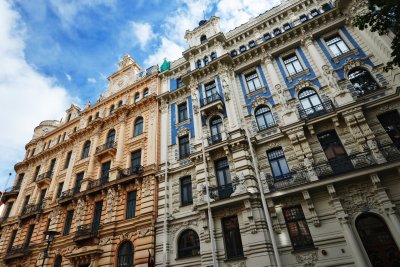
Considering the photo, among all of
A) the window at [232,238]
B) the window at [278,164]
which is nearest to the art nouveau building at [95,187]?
the window at [232,238]

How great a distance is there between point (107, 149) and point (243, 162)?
A: 14665 mm

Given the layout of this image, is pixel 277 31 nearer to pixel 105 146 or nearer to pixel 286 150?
pixel 286 150

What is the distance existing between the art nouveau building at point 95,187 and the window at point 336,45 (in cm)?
1672

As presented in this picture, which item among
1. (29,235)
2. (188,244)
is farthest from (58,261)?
(188,244)

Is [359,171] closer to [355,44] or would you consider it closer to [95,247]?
[355,44]

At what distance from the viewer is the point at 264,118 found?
19.0m

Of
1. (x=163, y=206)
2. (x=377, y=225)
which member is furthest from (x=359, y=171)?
(x=163, y=206)

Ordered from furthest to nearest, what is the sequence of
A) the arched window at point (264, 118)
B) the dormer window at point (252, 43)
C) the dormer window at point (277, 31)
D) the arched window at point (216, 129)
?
1. the dormer window at point (252, 43)
2. the dormer window at point (277, 31)
3. the arched window at point (216, 129)
4. the arched window at point (264, 118)

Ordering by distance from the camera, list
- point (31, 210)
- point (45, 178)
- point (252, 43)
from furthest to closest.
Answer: point (45, 178) → point (31, 210) → point (252, 43)

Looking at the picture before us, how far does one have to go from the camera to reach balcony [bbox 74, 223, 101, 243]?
1988cm

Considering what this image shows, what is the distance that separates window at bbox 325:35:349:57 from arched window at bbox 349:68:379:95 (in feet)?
7.48

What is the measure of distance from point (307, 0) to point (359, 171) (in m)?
17.5

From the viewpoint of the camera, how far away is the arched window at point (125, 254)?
18.2 m

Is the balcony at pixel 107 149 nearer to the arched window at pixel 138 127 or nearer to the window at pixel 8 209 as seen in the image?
the arched window at pixel 138 127
